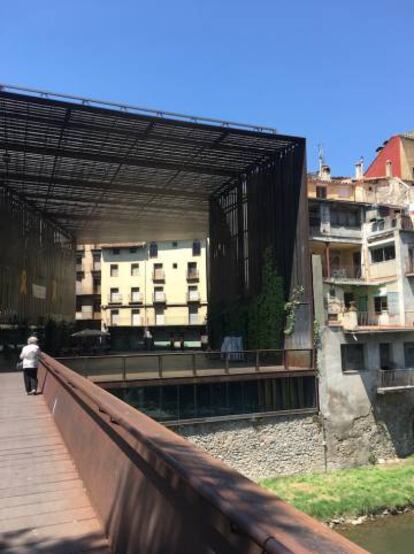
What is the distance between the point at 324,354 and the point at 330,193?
878 inches

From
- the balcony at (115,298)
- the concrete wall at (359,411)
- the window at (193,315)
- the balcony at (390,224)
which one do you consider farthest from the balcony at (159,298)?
the concrete wall at (359,411)

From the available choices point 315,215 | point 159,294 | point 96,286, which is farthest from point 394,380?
point 96,286

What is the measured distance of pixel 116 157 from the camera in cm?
2642

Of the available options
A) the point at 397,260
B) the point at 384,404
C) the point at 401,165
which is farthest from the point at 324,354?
the point at 401,165

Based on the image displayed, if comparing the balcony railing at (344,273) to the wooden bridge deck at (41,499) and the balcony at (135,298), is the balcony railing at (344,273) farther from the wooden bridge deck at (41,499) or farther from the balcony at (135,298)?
the wooden bridge deck at (41,499)

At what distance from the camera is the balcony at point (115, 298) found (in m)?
63.0

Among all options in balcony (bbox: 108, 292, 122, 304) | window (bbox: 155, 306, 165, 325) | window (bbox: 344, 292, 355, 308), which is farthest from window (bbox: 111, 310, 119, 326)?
window (bbox: 344, 292, 355, 308)

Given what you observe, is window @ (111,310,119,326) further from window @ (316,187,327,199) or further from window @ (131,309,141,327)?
window @ (316,187,327,199)

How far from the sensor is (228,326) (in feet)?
102

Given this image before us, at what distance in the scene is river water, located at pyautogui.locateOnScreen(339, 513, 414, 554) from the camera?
57.2 ft

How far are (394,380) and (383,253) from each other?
46.0 feet

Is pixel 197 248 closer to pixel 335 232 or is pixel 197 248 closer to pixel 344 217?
pixel 344 217

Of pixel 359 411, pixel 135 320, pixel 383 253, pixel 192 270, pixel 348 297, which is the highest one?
pixel 192 270

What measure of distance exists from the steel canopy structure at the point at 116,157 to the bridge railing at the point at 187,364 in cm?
942
